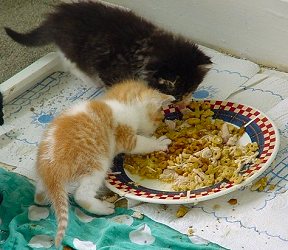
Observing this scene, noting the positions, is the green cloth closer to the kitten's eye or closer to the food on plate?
the food on plate

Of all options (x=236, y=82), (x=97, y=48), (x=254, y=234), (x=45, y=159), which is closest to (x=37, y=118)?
(x=97, y=48)

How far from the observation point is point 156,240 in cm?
127

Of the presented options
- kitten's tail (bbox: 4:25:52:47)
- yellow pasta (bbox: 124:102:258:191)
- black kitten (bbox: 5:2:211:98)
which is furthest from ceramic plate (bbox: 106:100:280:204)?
kitten's tail (bbox: 4:25:52:47)

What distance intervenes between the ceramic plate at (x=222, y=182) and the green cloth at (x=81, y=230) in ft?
0.19

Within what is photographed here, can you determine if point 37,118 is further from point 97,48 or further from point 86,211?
point 86,211

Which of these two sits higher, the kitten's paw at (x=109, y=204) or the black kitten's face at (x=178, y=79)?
the black kitten's face at (x=178, y=79)

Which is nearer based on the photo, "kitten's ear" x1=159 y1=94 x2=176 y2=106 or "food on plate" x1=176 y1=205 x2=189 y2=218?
"food on plate" x1=176 y1=205 x2=189 y2=218

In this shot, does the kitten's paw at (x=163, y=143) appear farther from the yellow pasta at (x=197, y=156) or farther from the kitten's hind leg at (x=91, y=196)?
the kitten's hind leg at (x=91, y=196)

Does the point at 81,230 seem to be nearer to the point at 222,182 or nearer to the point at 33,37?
the point at 222,182

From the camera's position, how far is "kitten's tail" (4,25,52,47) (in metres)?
1.85

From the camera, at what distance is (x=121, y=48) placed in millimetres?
1674

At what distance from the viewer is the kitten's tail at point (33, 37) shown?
185 centimetres

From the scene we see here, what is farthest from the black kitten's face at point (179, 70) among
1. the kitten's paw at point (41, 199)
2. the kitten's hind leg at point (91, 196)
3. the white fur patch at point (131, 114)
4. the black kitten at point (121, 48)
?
the kitten's paw at point (41, 199)

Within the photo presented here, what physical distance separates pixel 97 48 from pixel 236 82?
451 millimetres
